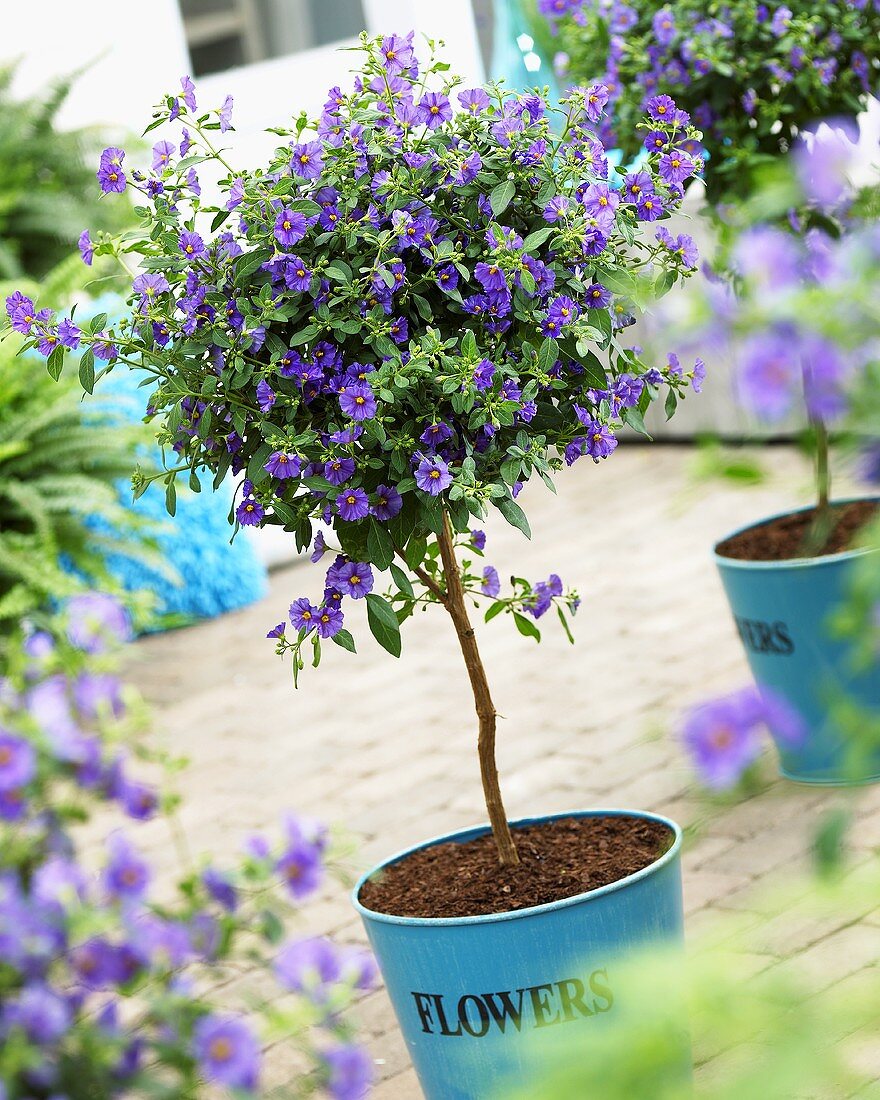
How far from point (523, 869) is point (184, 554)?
3.26 metres

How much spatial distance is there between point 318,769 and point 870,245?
307 cm

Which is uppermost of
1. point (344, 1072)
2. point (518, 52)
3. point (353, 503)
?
point (518, 52)

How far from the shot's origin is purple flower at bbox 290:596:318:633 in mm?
1973

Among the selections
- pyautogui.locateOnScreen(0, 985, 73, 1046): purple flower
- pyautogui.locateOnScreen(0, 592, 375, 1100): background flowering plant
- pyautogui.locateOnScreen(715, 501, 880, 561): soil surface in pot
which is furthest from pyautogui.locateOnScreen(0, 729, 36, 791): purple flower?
pyautogui.locateOnScreen(715, 501, 880, 561): soil surface in pot

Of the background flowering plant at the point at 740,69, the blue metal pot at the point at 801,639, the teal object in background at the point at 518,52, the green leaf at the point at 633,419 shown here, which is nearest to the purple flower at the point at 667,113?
the green leaf at the point at 633,419

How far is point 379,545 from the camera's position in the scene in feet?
6.44

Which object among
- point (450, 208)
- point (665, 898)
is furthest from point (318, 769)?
point (450, 208)

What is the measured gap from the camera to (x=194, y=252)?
1.98 meters

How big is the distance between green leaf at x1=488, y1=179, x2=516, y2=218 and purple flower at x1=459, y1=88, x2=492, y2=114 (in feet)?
0.45

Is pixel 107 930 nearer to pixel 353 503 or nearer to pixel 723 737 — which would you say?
pixel 723 737

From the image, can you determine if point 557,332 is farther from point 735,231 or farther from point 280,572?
point 280,572

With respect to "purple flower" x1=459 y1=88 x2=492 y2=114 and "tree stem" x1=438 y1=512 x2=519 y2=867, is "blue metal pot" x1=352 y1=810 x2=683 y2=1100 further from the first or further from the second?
"purple flower" x1=459 y1=88 x2=492 y2=114

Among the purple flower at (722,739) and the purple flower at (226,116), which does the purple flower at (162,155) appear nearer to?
the purple flower at (226,116)

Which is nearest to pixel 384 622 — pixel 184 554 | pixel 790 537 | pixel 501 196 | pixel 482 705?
pixel 482 705
